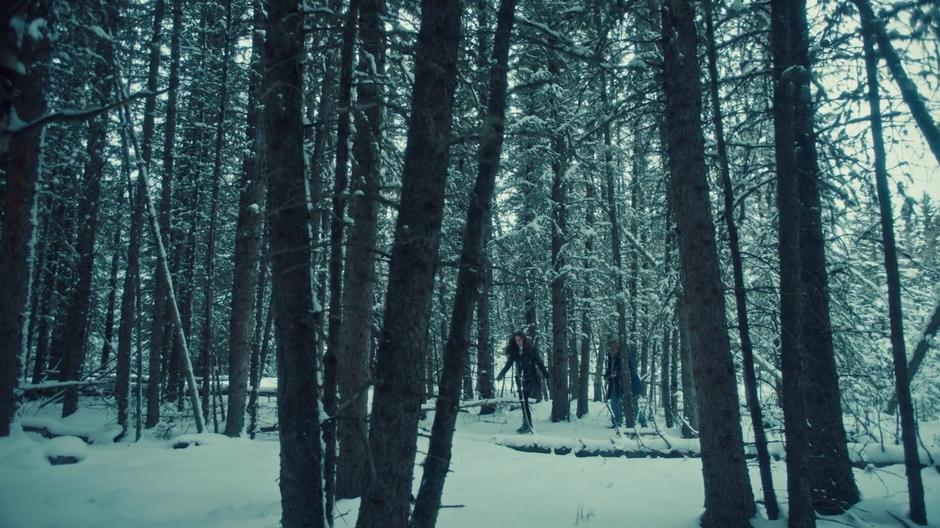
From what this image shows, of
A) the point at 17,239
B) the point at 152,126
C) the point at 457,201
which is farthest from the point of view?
the point at 152,126

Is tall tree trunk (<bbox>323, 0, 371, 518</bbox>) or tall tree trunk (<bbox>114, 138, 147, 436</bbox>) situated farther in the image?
tall tree trunk (<bbox>114, 138, 147, 436</bbox>)

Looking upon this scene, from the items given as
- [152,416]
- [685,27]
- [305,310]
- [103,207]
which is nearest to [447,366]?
[305,310]

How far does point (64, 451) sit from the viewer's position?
8.08 metres

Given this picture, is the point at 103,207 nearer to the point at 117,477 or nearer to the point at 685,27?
the point at 117,477

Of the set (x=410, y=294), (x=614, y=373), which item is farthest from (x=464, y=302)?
(x=614, y=373)

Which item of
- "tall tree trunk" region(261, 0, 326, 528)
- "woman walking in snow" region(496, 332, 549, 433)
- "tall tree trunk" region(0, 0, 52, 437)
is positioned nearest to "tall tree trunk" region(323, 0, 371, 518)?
"tall tree trunk" region(261, 0, 326, 528)

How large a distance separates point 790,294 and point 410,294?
4145 mm

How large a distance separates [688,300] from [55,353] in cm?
2202

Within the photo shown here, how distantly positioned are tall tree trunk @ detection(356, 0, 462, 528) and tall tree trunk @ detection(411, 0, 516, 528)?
419 millimetres

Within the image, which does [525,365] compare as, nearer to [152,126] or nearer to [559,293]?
[559,293]

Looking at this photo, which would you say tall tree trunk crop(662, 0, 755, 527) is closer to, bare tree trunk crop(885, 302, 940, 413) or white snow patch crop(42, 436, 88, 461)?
bare tree trunk crop(885, 302, 940, 413)

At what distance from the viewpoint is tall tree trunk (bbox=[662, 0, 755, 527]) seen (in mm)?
5723

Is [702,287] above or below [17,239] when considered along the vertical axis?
below

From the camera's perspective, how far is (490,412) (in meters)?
15.9
